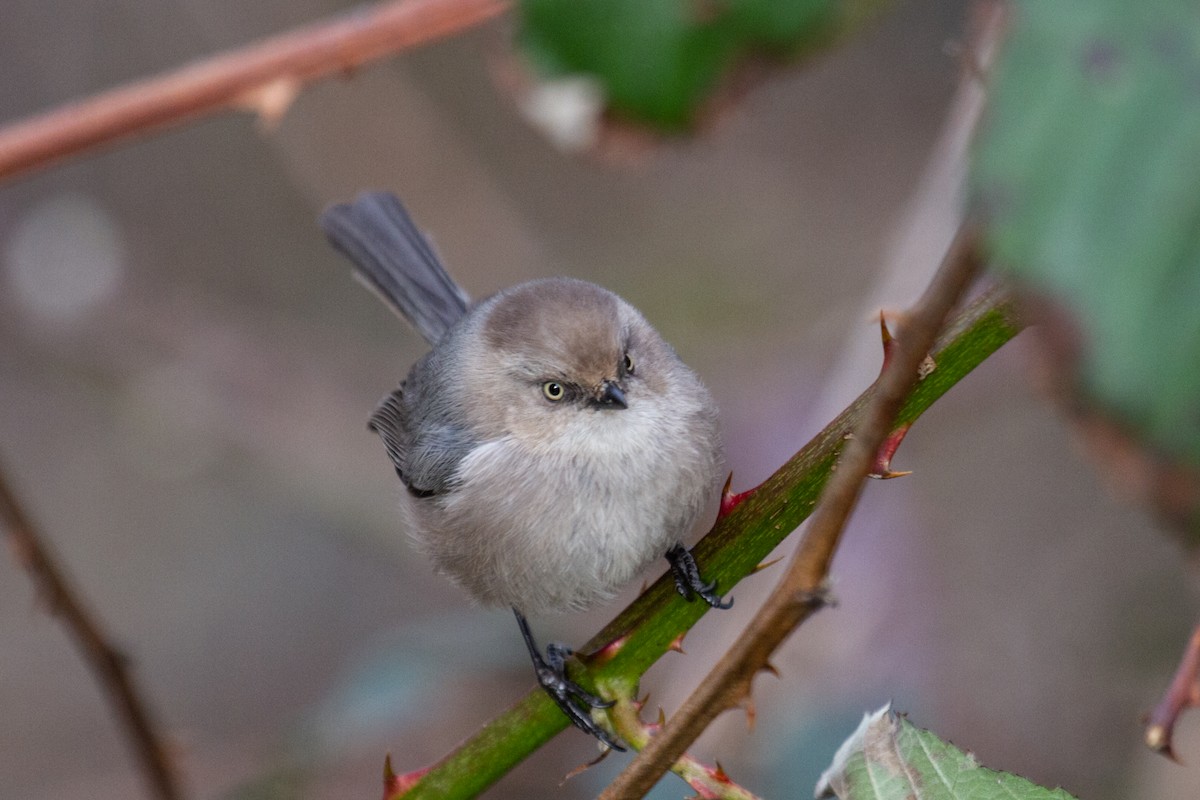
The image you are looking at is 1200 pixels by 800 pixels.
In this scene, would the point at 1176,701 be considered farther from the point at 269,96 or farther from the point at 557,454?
the point at 557,454

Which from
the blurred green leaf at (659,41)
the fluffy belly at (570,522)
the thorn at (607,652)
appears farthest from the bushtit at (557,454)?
the blurred green leaf at (659,41)

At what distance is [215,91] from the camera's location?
57.2 inches

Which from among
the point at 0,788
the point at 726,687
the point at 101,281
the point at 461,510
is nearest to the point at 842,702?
the point at 461,510

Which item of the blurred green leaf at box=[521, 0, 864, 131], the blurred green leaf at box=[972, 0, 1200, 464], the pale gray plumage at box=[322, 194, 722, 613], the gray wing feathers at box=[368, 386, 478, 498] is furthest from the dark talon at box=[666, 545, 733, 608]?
the blurred green leaf at box=[972, 0, 1200, 464]

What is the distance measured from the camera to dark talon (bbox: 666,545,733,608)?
6.00 feet

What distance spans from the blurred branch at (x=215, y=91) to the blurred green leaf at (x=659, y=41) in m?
0.51

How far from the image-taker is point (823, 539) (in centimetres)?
107

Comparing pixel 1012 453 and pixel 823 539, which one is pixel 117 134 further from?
pixel 1012 453

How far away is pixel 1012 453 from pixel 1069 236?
4.97 m

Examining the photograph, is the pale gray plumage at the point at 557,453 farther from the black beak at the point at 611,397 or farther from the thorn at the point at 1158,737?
the thorn at the point at 1158,737

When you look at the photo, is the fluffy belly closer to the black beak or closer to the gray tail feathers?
the black beak

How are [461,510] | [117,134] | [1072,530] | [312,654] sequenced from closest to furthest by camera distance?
[117,134] → [461,510] → [1072,530] → [312,654]

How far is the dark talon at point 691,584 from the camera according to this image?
183 centimetres

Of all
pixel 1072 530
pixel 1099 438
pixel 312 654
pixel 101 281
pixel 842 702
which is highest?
pixel 101 281
